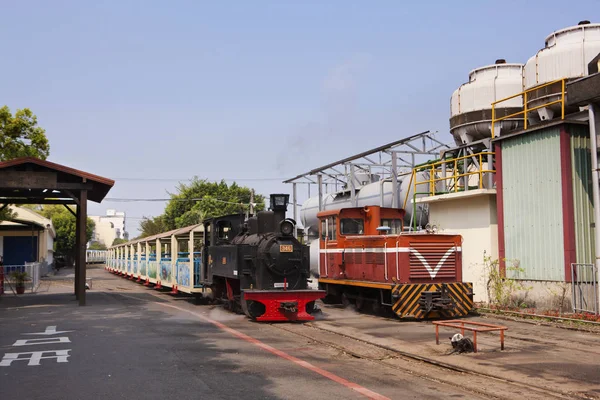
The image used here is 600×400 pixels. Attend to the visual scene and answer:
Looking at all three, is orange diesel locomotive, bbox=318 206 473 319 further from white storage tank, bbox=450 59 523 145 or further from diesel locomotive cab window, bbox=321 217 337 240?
white storage tank, bbox=450 59 523 145

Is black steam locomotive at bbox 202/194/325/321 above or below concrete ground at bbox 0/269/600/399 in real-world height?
above

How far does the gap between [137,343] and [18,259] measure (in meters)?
36.1

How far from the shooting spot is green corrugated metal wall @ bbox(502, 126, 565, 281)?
50.6 feet

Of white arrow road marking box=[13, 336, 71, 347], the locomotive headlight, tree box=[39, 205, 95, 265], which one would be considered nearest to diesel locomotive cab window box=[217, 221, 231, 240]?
the locomotive headlight

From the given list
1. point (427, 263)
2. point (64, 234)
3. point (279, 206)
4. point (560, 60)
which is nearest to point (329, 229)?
point (279, 206)

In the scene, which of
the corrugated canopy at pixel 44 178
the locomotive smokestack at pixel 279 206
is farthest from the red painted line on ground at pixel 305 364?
the corrugated canopy at pixel 44 178

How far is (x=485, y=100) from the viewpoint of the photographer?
66.8 ft

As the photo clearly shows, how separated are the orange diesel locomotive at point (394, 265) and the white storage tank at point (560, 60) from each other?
5.12 metres

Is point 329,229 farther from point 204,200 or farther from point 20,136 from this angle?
point 204,200

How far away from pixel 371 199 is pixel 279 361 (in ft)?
51.3

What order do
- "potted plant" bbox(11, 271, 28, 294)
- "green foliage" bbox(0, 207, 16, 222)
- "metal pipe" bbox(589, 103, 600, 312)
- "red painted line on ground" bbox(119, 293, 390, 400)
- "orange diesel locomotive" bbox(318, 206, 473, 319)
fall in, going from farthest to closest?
1. "potted plant" bbox(11, 271, 28, 294)
2. "green foliage" bbox(0, 207, 16, 222)
3. "orange diesel locomotive" bbox(318, 206, 473, 319)
4. "metal pipe" bbox(589, 103, 600, 312)
5. "red painted line on ground" bbox(119, 293, 390, 400)

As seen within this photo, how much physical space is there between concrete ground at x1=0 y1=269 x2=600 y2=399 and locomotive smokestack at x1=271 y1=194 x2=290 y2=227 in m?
3.19

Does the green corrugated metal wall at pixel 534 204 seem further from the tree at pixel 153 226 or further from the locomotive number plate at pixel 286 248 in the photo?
the tree at pixel 153 226

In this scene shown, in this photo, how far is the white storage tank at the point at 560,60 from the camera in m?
16.8
